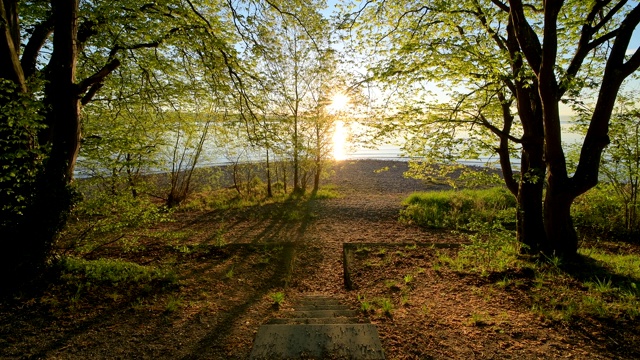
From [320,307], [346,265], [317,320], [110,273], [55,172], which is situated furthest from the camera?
[346,265]

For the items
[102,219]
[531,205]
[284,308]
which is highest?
[531,205]

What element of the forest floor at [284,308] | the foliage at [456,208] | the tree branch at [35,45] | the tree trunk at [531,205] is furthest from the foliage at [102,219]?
the foliage at [456,208]

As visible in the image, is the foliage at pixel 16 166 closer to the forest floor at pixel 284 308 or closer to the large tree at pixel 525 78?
the forest floor at pixel 284 308

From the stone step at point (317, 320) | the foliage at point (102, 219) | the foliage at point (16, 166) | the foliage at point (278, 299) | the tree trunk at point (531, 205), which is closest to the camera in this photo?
the stone step at point (317, 320)

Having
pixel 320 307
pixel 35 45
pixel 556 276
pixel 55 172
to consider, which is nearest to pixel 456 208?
pixel 556 276

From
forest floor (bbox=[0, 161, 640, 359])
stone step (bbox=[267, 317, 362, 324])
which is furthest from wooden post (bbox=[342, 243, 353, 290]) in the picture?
stone step (bbox=[267, 317, 362, 324])

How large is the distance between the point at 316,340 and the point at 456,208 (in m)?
8.85

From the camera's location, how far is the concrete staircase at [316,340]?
111 inches

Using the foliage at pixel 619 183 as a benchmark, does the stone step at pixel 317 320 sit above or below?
below

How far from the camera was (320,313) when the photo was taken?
3.95m

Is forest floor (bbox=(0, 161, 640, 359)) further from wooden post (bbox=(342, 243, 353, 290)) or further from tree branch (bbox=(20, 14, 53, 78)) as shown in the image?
tree branch (bbox=(20, 14, 53, 78))

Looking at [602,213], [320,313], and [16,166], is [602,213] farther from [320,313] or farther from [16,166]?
[16,166]

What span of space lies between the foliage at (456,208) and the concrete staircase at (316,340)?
6.26 meters

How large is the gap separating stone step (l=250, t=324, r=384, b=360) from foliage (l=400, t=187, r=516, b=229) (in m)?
6.33
